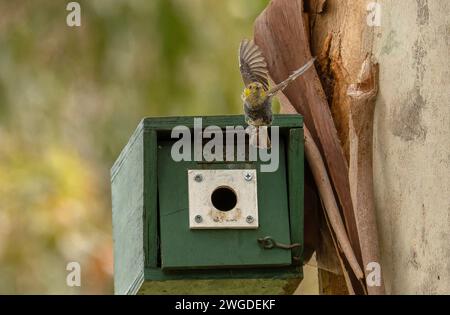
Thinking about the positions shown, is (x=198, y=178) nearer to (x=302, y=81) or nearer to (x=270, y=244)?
(x=270, y=244)

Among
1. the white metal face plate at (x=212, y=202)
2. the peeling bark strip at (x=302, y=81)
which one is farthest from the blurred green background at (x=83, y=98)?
the white metal face plate at (x=212, y=202)

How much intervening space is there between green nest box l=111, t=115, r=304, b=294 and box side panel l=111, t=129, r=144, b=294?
0.6 inches

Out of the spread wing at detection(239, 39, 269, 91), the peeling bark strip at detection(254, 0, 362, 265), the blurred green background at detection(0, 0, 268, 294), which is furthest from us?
the blurred green background at detection(0, 0, 268, 294)

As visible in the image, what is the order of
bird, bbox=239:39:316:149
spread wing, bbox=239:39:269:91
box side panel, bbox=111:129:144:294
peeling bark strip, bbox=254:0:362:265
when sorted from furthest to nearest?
spread wing, bbox=239:39:269:91, peeling bark strip, bbox=254:0:362:265, box side panel, bbox=111:129:144:294, bird, bbox=239:39:316:149

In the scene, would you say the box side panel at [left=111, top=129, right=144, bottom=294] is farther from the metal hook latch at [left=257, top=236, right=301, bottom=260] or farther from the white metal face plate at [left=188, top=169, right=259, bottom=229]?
the metal hook latch at [left=257, top=236, right=301, bottom=260]

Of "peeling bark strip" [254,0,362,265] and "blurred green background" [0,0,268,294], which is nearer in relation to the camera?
"peeling bark strip" [254,0,362,265]

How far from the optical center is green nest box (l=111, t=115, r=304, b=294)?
5.21 metres

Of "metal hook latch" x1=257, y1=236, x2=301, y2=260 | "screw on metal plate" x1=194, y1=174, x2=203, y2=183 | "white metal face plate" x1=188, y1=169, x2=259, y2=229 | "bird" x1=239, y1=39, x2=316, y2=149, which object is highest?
"bird" x1=239, y1=39, x2=316, y2=149

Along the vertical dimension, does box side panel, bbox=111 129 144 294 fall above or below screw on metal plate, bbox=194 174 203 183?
below

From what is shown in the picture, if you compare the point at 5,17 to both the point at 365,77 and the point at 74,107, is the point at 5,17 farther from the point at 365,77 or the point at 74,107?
the point at 365,77

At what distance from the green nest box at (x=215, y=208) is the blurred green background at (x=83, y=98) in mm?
2212

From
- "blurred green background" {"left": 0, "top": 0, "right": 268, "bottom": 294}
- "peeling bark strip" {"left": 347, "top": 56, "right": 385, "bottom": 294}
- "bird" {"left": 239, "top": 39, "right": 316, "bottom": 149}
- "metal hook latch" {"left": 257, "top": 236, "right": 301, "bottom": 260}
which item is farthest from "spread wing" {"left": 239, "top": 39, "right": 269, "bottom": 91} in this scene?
"blurred green background" {"left": 0, "top": 0, "right": 268, "bottom": 294}

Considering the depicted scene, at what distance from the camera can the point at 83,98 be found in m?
8.16
